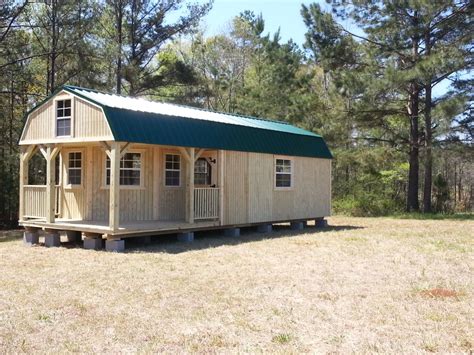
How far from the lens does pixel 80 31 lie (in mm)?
18516

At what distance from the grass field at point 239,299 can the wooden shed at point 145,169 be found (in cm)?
159

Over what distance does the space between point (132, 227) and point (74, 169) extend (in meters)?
3.29

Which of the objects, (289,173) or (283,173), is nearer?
(283,173)

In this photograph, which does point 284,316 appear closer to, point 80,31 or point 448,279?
point 448,279

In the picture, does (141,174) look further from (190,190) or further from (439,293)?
(439,293)

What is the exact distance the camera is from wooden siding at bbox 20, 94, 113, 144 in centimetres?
1073

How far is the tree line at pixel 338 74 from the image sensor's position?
18.5 meters

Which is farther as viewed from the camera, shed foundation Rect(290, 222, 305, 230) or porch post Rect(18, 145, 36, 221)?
→ shed foundation Rect(290, 222, 305, 230)

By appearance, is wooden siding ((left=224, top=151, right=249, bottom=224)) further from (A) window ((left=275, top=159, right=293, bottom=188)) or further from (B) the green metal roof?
(A) window ((left=275, top=159, right=293, bottom=188))

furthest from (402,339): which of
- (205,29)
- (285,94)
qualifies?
(205,29)

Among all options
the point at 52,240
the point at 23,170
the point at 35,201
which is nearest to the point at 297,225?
the point at 52,240

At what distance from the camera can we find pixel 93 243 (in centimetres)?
1093

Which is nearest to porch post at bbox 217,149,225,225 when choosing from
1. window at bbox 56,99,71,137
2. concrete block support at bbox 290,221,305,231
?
concrete block support at bbox 290,221,305,231

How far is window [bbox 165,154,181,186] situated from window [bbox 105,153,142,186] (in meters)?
0.84
